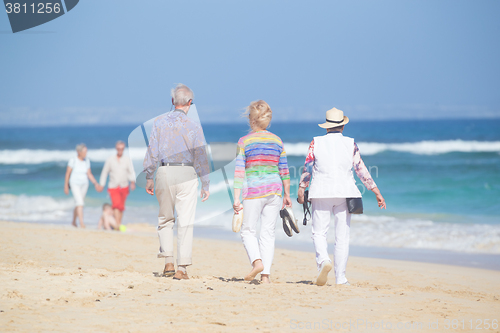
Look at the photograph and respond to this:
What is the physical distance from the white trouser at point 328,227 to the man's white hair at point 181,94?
5.14ft

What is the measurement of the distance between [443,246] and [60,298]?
22.8 feet

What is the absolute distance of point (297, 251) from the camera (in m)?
8.02

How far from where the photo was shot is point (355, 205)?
472 centimetres

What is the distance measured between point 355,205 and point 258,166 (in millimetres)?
992

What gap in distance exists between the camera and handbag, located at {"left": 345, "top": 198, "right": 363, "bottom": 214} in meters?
4.71

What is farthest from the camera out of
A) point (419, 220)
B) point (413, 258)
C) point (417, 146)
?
point (417, 146)

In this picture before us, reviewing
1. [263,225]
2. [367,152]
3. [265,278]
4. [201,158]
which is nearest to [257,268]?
[265,278]

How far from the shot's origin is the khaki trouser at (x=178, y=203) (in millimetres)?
4668

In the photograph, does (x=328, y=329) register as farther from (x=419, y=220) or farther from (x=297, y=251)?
(x=419, y=220)

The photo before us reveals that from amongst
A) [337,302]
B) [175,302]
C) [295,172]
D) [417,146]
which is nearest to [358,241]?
[337,302]

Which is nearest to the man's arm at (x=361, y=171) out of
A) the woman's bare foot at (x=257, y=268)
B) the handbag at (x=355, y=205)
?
the handbag at (x=355, y=205)

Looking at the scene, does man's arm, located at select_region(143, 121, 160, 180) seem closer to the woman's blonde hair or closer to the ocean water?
the ocean water

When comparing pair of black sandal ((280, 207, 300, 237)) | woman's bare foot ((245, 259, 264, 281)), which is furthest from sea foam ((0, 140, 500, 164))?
woman's bare foot ((245, 259, 264, 281))

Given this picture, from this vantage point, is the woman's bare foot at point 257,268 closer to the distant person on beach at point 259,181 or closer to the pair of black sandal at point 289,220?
the distant person on beach at point 259,181
